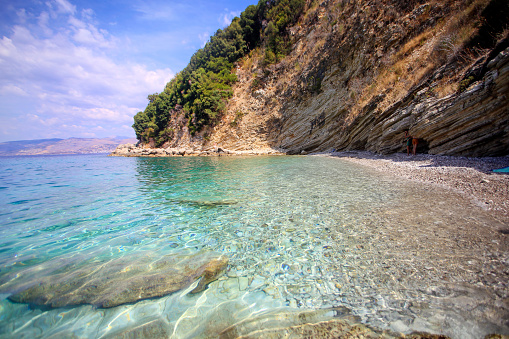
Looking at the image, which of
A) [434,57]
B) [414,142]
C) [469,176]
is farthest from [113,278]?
[434,57]

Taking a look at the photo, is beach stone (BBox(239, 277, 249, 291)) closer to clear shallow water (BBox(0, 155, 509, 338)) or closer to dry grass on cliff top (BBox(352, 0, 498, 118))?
clear shallow water (BBox(0, 155, 509, 338))

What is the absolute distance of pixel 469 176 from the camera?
23.4 ft

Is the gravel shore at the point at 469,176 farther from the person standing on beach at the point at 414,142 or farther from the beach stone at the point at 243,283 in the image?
the beach stone at the point at 243,283

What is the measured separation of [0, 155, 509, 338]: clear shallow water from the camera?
225cm

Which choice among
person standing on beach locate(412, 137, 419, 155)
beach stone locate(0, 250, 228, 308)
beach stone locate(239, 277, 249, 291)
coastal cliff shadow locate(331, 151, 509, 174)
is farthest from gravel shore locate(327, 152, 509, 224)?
beach stone locate(0, 250, 228, 308)

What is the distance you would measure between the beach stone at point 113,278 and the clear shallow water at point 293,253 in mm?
151

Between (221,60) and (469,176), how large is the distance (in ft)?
152

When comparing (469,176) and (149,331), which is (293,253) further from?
(469,176)

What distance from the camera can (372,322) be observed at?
6.89 ft

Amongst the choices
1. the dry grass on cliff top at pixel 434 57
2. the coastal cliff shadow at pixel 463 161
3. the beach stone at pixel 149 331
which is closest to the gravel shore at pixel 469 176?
the coastal cliff shadow at pixel 463 161

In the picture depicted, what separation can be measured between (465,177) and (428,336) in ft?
25.9

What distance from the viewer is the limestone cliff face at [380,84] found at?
373 inches

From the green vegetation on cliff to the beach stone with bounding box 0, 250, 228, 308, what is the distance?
37.7 meters

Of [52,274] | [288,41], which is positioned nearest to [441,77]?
[52,274]
